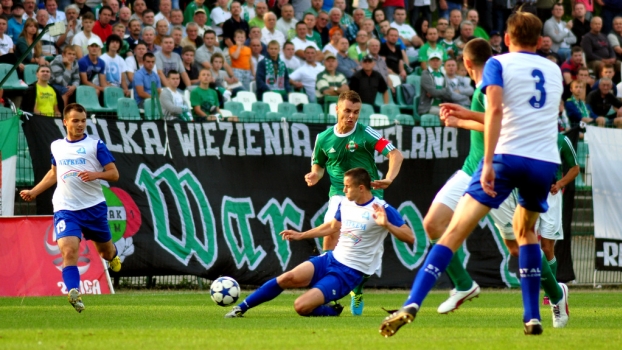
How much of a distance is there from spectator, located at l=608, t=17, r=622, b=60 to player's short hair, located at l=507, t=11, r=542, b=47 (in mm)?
18752

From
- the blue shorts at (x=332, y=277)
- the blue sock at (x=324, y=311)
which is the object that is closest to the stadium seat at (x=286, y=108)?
the blue shorts at (x=332, y=277)

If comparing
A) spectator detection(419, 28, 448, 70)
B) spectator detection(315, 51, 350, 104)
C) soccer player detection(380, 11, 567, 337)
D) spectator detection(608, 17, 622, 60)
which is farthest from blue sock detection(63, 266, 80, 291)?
spectator detection(608, 17, 622, 60)

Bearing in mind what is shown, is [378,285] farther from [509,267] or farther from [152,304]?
[152,304]

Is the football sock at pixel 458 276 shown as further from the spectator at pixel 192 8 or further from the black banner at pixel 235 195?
the spectator at pixel 192 8

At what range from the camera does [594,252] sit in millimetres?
15633

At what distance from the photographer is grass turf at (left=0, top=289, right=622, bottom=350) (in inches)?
268

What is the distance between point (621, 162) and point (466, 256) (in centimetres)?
289

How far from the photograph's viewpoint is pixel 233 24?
20.9 meters

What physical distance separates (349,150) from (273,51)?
30.5ft

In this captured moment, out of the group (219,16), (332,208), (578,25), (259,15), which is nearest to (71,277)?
(332,208)

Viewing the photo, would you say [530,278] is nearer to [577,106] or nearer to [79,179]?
[79,179]

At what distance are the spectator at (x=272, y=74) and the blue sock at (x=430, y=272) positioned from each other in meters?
13.0

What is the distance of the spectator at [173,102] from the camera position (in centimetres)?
1681

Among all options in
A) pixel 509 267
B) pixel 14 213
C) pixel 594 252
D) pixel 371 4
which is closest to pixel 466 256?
pixel 509 267
